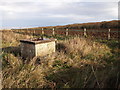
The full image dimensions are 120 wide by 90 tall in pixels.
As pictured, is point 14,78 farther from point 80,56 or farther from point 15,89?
point 80,56

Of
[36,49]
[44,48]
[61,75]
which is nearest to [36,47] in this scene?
[36,49]

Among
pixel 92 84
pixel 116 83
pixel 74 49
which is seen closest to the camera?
pixel 116 83

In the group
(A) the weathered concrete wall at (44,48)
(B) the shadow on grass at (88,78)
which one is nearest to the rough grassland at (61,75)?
(B) the shadow on grass at (88,78)

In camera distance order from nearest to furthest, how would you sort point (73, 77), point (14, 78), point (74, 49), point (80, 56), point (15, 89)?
1. point (15, 89)
2. point (14, 78)
3. point (73, 77)
4. point (80, 56)
5. point (74, 49)

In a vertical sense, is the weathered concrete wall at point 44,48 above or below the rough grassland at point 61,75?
above

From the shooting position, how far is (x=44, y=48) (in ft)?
16.4

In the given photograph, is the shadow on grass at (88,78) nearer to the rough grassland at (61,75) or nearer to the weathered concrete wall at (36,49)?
the rough grassland at (61,75)

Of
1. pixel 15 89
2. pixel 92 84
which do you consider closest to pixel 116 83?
pixel 92 84

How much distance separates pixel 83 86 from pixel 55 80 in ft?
3.01

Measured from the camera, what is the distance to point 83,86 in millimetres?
2791

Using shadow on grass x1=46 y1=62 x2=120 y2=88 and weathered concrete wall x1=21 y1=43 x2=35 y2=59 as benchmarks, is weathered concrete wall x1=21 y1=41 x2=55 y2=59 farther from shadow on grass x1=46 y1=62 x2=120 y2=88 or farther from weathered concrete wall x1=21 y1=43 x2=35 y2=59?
shadow on grass x1=46 y1=62 x2=120 y2=88

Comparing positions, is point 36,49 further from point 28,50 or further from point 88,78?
point 88,78

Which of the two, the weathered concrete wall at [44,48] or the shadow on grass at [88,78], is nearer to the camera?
the shadow on grass at [88,78]

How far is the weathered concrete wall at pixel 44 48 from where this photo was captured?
4.76m
